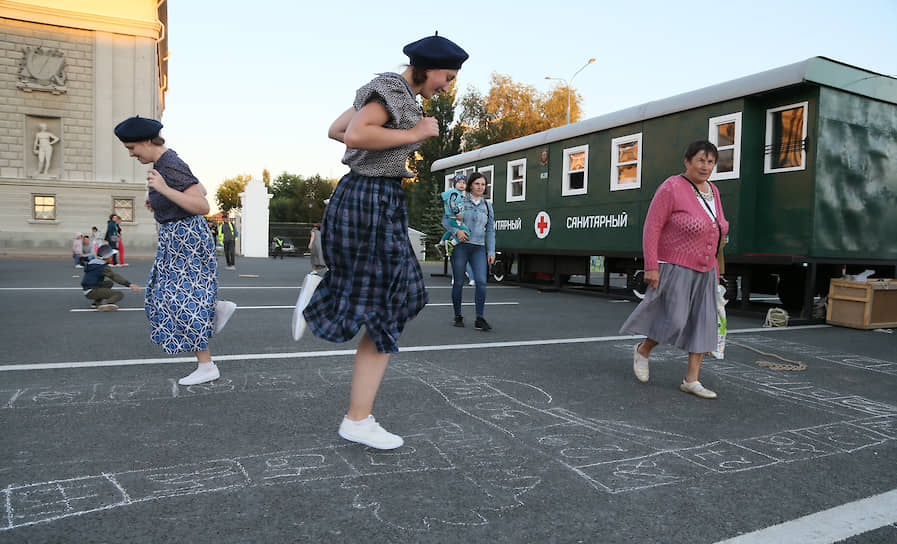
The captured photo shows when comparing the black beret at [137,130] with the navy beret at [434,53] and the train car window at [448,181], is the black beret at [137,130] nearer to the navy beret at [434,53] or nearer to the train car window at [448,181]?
the navy beret at [434,53]

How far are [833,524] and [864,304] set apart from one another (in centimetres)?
710

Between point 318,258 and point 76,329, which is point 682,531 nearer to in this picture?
point 76,329

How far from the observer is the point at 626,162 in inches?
440

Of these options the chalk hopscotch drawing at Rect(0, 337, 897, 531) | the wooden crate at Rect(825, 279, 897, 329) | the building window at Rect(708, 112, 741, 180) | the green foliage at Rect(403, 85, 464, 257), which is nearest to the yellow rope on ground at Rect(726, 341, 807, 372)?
the chalk hopscotch drawing at Rect(0, 337, 897, 531)

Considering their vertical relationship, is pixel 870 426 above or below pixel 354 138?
below

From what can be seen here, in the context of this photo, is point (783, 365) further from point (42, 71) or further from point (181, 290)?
point (42, 71)

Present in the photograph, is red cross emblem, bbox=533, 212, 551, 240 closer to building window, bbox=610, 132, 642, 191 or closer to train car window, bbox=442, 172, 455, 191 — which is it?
building window, bbox=610, 132, 642, 191

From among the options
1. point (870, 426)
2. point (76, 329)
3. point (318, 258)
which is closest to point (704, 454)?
point (870, 426)

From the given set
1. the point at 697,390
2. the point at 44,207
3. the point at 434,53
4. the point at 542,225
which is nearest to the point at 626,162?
the point at 542,225

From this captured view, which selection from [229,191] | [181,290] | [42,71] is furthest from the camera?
[229,191]

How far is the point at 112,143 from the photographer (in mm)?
30641

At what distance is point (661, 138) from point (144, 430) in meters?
9.36

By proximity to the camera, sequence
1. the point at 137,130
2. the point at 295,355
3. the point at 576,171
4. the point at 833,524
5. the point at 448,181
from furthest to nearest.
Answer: the point at 448,181
the point at 576,171
the point at 295,355
the point at 137,130
the point at 833,524

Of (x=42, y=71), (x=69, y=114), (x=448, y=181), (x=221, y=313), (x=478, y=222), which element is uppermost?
(x=42, y=71)
